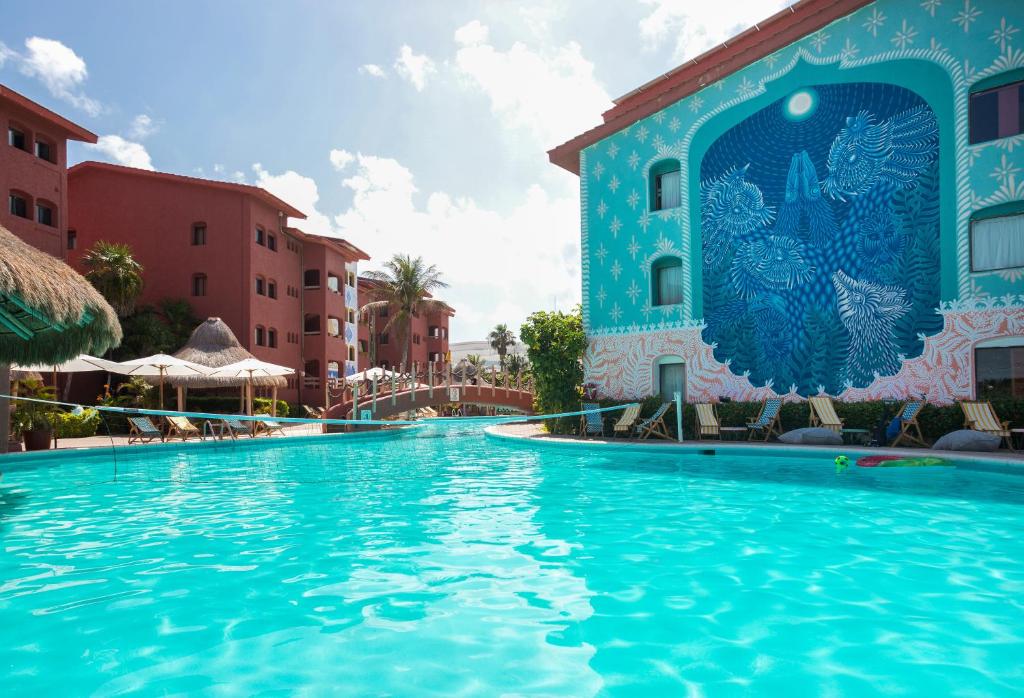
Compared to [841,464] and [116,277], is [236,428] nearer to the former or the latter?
[116,277]

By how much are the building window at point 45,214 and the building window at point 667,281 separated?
19.5m

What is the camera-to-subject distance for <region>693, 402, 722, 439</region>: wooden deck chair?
16.1m

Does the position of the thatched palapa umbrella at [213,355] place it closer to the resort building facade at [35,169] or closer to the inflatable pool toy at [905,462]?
the resort building facade at [35,169]

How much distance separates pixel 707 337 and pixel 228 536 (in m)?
13.9

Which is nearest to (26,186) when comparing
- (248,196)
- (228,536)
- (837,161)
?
(248,196)

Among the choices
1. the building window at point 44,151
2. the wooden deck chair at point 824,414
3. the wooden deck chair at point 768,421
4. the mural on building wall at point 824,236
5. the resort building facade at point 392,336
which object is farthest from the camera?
the resort building facade at point 392,336

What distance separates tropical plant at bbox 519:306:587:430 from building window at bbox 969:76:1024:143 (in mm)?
10783

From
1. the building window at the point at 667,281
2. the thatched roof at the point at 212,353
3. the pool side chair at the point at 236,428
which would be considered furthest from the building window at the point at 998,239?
the thatched roof at the point at 212,353

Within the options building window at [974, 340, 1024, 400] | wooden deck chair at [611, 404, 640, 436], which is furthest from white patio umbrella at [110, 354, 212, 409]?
building window at [974, 340, 1024, 400]

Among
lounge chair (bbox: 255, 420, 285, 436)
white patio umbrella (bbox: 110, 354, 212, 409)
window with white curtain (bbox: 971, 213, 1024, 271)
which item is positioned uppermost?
window with white curtain (bbox: 971, 213, 1024, 271)

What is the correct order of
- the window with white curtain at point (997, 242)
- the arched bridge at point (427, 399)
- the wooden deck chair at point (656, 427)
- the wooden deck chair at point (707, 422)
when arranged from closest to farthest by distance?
the window with white curtain at point (997, 242), the wooden deck chair at point (707, 422), the wooden deck chair at point (656, 427), the arched bridge at point (427, 399)

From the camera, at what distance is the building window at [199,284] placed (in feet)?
94.6

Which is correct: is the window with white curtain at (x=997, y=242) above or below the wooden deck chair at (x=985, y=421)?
above

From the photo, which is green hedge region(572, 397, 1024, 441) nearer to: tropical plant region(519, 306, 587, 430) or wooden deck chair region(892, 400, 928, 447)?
wooden deck chair region(892, 400, 928, 447)
